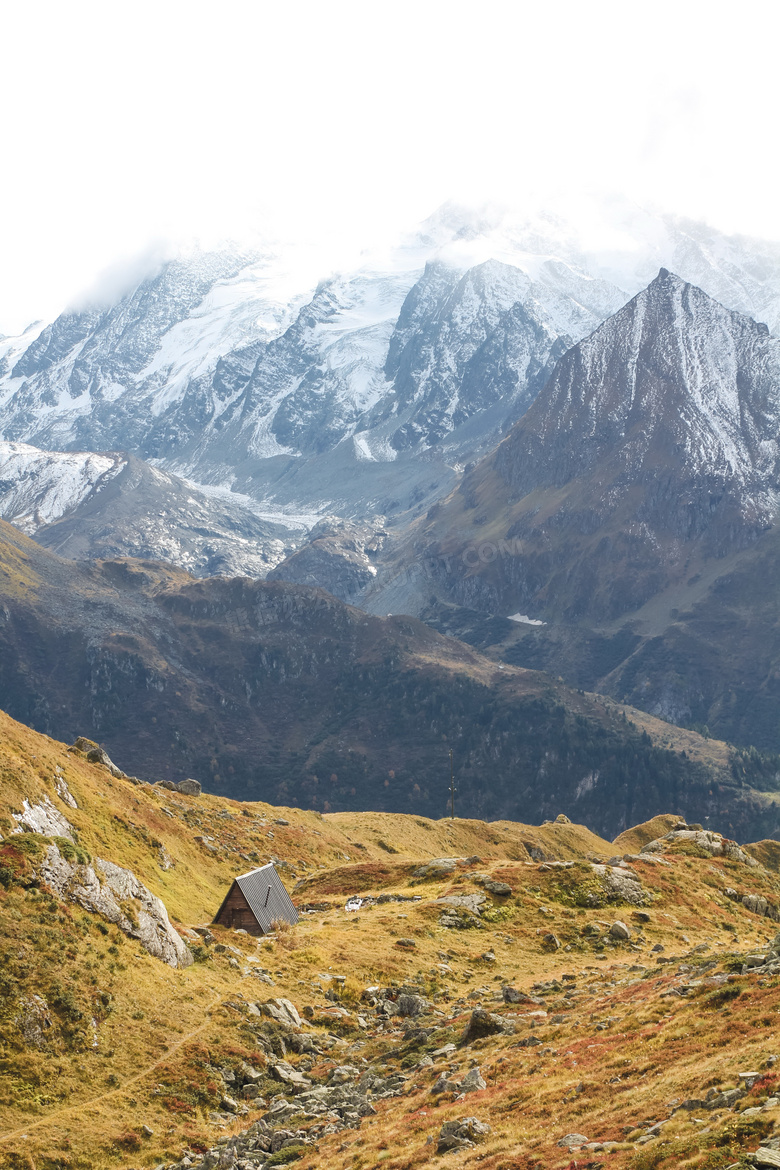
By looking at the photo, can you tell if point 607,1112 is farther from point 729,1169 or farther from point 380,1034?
point 380,1034

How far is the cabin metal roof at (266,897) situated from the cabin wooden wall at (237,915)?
1.22 ft

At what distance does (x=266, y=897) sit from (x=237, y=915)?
2.61 m

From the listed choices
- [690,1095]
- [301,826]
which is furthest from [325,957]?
[301,826]

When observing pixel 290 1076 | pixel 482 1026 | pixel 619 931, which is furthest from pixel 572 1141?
pixel 619 931

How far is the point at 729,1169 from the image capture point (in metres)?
23.8

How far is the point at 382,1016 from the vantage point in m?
57.7

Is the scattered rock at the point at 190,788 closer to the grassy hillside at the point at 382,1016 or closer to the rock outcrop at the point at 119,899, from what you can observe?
the grassy hillside at the point at 382,1016

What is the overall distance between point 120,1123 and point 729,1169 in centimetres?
2712

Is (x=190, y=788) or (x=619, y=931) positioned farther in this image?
(x=190, y=788)

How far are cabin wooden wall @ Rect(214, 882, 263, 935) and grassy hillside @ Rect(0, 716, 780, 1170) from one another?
249cm

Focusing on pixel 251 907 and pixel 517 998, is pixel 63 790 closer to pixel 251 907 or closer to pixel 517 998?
pixel 251 907

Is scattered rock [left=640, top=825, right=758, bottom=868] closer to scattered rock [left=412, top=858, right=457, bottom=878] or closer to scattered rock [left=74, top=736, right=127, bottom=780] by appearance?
scattered rock [left=412, top=858, right=457, bottom=878]

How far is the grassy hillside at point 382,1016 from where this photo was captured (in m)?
32.8

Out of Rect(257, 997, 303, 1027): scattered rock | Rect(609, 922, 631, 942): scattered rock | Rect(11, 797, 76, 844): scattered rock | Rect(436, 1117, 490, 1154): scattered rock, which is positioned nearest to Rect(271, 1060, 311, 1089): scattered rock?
Rect(257, 997, 303, 1027): scattered rock
